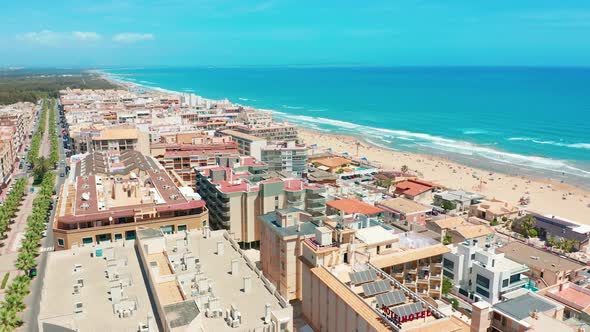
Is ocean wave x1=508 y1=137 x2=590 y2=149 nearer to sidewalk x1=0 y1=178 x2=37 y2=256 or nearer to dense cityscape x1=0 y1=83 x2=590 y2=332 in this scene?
dense cityscape x1=0 y1=83 x2=590 y2=332

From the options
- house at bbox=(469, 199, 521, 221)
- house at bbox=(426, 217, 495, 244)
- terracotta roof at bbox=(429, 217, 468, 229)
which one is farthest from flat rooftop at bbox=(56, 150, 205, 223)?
house at bbox=(469, 199, 521, 221)

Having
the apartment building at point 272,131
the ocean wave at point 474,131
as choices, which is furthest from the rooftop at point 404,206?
the ocean wave at point 474,131

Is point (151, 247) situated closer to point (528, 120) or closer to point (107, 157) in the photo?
point (107, 157)

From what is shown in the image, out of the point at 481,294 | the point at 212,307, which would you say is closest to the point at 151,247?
the point at 212,307

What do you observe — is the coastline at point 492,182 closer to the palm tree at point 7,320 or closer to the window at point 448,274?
the window at point 448,274

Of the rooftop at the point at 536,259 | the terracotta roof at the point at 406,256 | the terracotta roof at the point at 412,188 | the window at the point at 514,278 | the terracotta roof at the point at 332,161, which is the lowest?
the terracotta roof at the point at 412,188
